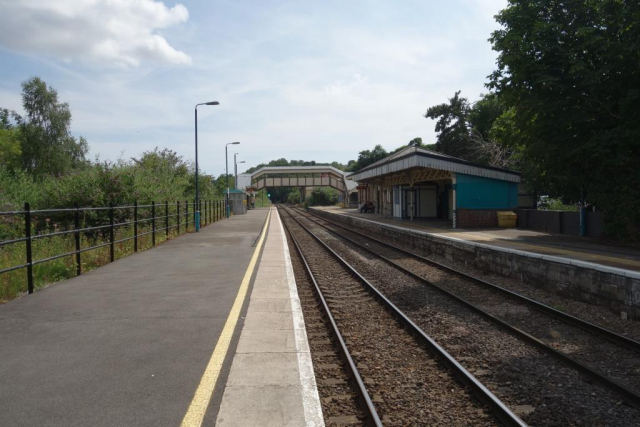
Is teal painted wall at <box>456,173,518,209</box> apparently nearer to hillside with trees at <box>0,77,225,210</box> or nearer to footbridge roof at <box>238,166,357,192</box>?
hillside with trees at <box>0,77,225,210</box>

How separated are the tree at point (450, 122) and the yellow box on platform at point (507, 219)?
1244 inches

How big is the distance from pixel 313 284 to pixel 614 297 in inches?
226

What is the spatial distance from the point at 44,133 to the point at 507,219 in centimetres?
4545

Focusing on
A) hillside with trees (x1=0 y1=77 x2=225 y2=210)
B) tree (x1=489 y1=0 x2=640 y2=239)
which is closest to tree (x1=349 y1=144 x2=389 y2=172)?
hillside with trees (x1=0 y1=77 x2=225 y2=210)

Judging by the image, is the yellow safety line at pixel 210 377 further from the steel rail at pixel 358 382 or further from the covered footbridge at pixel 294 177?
the covered footbridge at pixel 294 177

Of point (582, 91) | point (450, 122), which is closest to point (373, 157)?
point (450, 122)

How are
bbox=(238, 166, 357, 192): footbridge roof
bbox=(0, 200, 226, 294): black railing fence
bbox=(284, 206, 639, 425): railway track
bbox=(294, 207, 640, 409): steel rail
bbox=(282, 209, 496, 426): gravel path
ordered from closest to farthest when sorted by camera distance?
bbox=(282, 209, 496, 426): gravel path, bbox=(284, 206, 639, 425): railway track, bbox=(294, 207, 640, 409): steel rail, bbox=(0, 200, 226, 294): black railing fence, bbox=(238, 166, 357, 192): footbridge roof

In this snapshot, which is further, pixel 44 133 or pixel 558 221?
pixel 44 133

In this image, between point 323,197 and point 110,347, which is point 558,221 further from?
point 323,197

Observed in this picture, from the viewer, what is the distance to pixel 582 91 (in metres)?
15.7

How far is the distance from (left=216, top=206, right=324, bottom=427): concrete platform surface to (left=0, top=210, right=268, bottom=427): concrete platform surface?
360 millimetres

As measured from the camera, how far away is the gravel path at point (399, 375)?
4.18 m

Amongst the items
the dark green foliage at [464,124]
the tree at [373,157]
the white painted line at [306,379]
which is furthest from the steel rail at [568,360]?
the tree at [373,157]

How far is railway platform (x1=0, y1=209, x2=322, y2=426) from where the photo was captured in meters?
3.66
